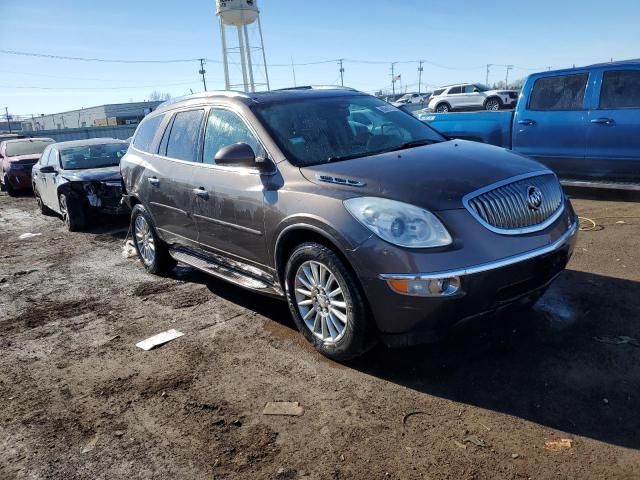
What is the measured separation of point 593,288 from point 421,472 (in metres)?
2.77

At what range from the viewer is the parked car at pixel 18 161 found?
46.4 ft

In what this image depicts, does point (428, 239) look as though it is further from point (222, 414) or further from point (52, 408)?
point (52, 408)

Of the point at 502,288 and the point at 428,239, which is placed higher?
the point at 428,239

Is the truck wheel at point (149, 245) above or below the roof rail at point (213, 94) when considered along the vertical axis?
below

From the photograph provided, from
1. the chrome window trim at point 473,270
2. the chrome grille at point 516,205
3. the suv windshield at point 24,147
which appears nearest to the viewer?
the chrome window trim at point 473,270

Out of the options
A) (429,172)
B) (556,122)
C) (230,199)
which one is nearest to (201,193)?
(230,199)

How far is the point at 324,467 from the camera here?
8.50 feet

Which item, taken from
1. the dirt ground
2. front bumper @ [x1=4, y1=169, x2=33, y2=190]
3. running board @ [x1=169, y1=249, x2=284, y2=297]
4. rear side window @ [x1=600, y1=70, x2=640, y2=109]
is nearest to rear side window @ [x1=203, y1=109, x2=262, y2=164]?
running board @ [x1=169, y1=249, x2=284, y2=297]

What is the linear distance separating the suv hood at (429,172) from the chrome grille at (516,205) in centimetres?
7

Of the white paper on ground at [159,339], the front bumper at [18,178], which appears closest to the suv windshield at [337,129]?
the white paper on ground at [159,339]

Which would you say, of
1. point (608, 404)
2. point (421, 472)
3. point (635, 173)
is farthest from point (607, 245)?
point (421, 472)

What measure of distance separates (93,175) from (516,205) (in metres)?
7.67

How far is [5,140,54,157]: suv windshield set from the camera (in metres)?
14.7

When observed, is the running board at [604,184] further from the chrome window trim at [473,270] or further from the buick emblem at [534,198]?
the chrome window trim at [473,270]
